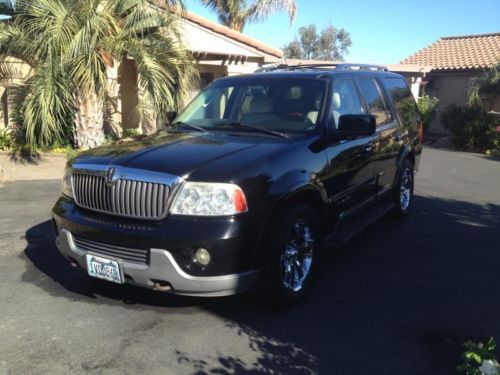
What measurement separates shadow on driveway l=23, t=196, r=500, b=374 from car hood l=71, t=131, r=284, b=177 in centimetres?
124

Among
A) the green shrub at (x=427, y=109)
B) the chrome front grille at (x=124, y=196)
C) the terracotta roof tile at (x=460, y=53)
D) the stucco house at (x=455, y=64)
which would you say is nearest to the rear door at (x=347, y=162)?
the chrome front grille at (x=124, y=196)

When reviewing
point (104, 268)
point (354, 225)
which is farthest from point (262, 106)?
→ point (104, 268)

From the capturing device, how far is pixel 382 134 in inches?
226

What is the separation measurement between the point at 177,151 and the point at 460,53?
22.7m

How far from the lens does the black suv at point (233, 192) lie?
3436 millimetres

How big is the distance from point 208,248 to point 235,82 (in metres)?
2.54

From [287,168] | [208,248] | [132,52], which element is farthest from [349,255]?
[132,52]

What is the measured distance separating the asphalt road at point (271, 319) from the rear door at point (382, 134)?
81 centimetres

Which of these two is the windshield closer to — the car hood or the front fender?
the car hood

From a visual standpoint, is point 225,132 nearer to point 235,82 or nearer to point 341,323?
point 235,82

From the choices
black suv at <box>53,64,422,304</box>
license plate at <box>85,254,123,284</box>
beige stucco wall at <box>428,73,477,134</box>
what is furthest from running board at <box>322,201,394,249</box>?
beige stucco wall at <box>428,73,477,134</box>

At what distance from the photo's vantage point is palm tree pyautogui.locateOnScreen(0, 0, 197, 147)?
28.5 feet

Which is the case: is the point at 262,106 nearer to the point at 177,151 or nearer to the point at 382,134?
the point at 177,151

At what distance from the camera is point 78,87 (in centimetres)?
922
